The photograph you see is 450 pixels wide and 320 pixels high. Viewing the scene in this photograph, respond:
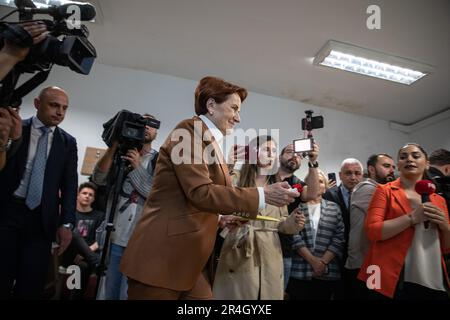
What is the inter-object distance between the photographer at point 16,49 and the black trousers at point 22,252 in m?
0.72

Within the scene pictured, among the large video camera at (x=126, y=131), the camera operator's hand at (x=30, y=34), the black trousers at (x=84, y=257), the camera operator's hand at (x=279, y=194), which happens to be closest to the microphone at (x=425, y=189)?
the camera operator's hand at (x=279, y=194)

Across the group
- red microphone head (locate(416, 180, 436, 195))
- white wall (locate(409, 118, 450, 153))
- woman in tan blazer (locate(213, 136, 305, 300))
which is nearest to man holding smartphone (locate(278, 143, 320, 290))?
woman in tan blazer (locate(213, 136, 305, 300))

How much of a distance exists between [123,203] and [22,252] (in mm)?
632

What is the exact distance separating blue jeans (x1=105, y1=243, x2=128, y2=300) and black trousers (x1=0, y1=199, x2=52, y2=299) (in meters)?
0.42

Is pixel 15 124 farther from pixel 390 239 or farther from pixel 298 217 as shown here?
pixel 390 239

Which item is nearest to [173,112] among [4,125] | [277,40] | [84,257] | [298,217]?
[277,40]

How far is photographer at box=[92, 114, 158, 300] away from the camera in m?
1.76

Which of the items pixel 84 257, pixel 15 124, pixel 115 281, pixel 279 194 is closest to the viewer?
pixel 279 194

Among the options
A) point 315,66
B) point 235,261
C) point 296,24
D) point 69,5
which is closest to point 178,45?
point 296,24

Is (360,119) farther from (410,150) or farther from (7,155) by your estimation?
(7,155)

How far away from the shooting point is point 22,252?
53.9 inches

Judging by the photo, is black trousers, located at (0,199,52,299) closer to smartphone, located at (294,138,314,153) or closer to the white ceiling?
smartphone, located at (294,138,314,153)

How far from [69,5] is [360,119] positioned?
Result: 4333 mm

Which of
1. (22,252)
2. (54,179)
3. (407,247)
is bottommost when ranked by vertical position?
(22,252)
